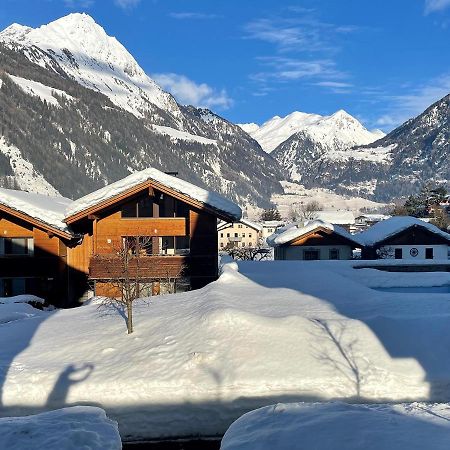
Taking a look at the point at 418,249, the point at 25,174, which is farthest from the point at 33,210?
the point at 25,174

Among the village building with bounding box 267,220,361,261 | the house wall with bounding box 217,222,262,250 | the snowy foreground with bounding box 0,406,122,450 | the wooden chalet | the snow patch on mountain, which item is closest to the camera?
the snowy foreground with bounding box 0,406,122,450

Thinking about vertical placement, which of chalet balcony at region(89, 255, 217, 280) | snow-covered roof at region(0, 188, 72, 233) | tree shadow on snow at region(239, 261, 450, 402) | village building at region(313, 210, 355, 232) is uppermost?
village building at region(313, 210, 355, 232)

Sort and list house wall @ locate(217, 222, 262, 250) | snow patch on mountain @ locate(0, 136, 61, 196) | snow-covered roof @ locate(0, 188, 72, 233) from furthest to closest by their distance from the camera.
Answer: snow patch on mountain @ locate(0, 136, 61, 196), house wall @ locate(217, 222, 262, 250), snow-covered roof @ locate(0, 188, 72, 233)

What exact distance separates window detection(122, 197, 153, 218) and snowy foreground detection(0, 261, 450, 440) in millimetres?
8775

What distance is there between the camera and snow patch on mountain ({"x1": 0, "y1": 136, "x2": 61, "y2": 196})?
178750 mm

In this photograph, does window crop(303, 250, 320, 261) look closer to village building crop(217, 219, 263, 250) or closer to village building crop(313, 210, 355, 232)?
village building crop(217, 219, 263, 250)

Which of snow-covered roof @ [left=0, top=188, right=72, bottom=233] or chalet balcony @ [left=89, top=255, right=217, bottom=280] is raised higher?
snow-covered roof @ [left=0, top=188, right=72, bottom=233]

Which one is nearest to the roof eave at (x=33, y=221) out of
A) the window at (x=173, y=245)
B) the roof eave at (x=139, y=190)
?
the roof eave at (x=139, y=190)

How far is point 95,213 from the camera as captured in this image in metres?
24.6

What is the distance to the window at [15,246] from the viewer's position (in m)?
24.5

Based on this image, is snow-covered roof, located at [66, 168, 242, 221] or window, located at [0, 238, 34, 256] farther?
window, located at [0, 238, 34, 256]

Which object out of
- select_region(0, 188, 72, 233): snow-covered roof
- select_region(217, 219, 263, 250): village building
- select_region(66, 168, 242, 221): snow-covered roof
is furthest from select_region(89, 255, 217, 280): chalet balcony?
select_region(217, 219, 263, 250): village building

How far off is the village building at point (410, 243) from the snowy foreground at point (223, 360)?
23.4 m

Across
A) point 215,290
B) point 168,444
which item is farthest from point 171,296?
point 168,444
